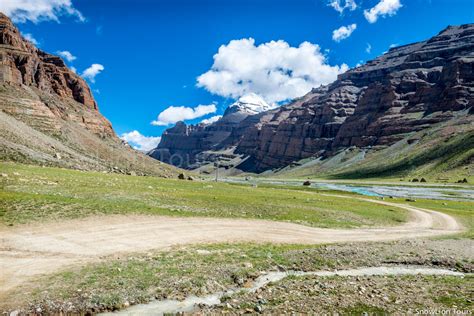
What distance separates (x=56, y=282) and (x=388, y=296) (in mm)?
14689

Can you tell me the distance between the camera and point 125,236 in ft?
73.1

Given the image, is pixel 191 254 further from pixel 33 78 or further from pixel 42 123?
pixel 33 78

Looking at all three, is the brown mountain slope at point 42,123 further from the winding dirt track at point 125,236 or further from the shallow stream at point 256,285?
the shallow stream at point 256,285

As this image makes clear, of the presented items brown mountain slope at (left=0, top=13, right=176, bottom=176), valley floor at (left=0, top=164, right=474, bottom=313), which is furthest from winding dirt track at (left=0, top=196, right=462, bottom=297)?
brown mountain slope at (left=0, top=13, right=176, bottom=176)

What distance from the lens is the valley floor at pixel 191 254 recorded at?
509 inches

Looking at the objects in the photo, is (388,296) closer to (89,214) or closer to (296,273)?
(296,273)

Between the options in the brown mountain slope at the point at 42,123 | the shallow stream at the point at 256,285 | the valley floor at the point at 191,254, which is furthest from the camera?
the brown mountain slope at the point at 42,123

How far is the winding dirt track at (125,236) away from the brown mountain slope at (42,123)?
219 feet

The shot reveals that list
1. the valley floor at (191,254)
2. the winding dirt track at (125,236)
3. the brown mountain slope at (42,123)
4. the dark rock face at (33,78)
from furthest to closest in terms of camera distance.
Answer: the dark rock face at (33,78)
the brown mountain slope at (42,123)
the winding dirt track at (125,236)
the valley floor at (191,254)

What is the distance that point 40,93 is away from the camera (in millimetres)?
159625

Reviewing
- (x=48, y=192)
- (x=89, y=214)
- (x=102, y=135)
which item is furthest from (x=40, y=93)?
(x=89, y=214)

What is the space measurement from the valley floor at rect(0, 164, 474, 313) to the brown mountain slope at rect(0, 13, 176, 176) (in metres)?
62.4

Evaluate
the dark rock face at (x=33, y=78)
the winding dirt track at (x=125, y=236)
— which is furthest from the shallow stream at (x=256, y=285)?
the dark rock face at (x=33, y=78)

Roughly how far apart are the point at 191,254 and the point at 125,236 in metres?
6.06
